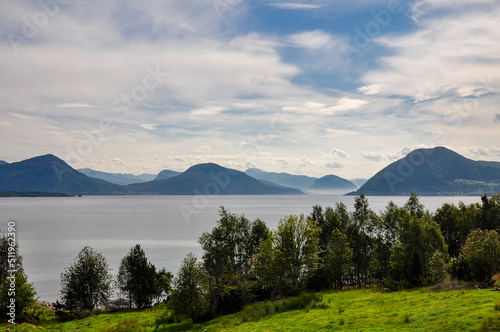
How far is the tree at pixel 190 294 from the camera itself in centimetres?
4469

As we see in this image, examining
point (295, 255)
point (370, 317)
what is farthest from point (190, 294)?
point (370, 317)

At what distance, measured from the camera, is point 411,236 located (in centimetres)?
6166

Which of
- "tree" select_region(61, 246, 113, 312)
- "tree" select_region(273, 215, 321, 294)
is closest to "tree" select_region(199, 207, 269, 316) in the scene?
"tree" select_region(273, 215, 321, 294)

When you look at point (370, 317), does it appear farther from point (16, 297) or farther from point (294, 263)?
point (16, 297)

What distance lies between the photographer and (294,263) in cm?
5319

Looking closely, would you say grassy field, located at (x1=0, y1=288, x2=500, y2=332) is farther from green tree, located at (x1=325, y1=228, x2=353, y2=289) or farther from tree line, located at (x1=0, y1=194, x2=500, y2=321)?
green tree, located at (x1=325, y1=228, x2=353, y2=289)

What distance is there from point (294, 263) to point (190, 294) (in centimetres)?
1791

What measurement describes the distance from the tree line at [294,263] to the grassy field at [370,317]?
477 centimetres

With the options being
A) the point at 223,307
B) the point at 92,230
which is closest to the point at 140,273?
the point at 223,307

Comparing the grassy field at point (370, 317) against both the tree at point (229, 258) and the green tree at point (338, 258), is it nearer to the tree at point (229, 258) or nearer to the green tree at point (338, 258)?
the tree at point (229, 258)

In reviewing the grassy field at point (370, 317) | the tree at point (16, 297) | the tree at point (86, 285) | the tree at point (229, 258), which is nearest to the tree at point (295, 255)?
the grassy field at point (370, 317)

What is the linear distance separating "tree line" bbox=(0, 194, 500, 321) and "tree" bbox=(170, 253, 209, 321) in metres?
0.13

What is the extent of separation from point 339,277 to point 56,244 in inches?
5023

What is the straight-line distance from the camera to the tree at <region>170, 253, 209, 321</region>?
44688mm
